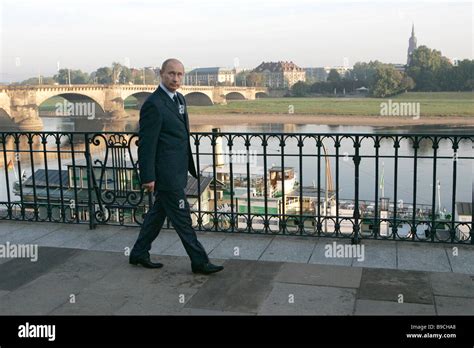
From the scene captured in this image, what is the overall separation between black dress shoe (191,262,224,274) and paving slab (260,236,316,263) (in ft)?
1.93

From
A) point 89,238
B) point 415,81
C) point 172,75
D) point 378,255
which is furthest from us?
point 415,81

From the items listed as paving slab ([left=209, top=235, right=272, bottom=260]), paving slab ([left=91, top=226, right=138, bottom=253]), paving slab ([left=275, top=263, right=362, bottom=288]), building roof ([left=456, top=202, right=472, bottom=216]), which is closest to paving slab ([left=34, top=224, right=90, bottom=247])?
paving slab ([left=91, top=226, right=138, bottom=253])

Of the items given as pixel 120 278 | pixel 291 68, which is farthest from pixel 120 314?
pixel 291 68

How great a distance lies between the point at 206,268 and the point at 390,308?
157cm

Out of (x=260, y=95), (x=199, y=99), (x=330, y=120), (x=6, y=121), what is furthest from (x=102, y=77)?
(x=330, y=120)

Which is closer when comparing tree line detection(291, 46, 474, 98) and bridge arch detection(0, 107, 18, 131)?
bridge arch detection(0, 107, 18, 131)

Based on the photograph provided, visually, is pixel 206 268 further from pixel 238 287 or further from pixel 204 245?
pixel 204 245

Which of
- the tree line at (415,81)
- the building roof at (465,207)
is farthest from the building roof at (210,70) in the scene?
the building roof at (465,207)

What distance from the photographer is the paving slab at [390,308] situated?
379cm

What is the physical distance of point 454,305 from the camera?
12.8 feet

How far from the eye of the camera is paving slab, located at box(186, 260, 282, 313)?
399cm

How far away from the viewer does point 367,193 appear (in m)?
21.2

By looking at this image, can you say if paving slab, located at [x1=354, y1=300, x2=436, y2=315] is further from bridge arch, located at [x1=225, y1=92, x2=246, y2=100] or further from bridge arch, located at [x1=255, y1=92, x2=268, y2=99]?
bridge arch, located at [x1=255, y1=92, x2=268, y2=99]
